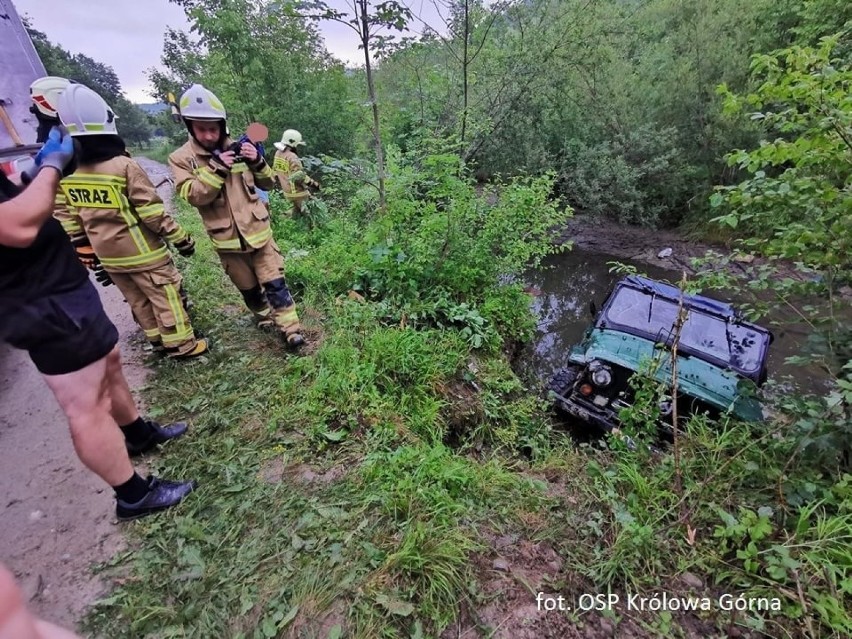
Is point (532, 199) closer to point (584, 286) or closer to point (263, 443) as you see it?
point (263, 443)

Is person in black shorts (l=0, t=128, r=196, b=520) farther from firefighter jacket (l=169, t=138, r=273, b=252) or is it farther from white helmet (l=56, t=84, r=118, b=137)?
firefighter jacket (l=169, t=138, r=273, b=252)

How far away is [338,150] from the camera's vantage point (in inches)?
433

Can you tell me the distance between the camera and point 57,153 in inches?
67.2

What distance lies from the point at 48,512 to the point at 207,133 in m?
2.61

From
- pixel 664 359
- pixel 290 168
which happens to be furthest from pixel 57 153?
pixel 290 168

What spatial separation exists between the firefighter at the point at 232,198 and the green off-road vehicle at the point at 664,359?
2859mm

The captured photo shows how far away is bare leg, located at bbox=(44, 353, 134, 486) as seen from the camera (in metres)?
1.79

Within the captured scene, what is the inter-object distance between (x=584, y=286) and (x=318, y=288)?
Result: 7.52m

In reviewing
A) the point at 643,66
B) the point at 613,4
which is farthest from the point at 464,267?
the point at 643,66

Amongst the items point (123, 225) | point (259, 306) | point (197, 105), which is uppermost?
point (197, 105)

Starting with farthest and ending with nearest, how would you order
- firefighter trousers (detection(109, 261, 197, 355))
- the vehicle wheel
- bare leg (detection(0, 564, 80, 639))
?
1. the vehicle wheel
2. firefighter trousers (detection(109, 261, 197, 355))
3. bare leg (detection(0, 564, 80, 639))

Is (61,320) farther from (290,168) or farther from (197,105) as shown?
(290,168)

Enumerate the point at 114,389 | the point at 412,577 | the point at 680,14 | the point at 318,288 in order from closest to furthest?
1. the point at 412,577
2. the point at 114,389
3. the point at 318,288
4. the point at 680,14

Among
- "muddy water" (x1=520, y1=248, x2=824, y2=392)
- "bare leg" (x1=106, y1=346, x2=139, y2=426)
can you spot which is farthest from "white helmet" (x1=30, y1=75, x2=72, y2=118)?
"muddy water" (x1=520, y1=248, x2=824, y2=392)
